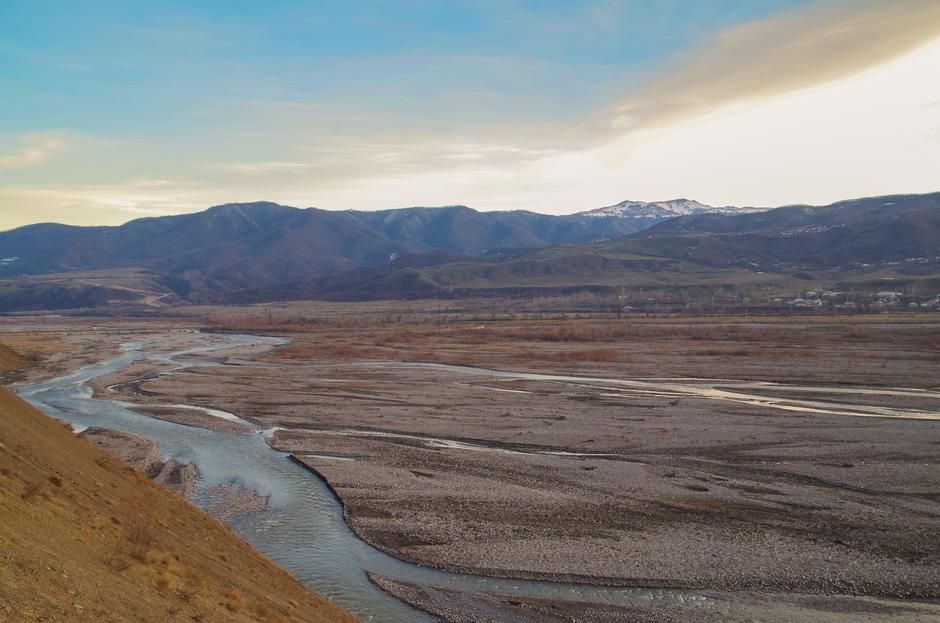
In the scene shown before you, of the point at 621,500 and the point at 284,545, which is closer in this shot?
the point at 284,545

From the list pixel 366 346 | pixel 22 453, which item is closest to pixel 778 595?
pixel 22 453

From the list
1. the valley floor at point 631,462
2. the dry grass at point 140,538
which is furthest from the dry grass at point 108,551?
the valley floor at point 631,462

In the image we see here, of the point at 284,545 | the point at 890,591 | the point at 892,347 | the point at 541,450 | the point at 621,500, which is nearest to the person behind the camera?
the point at 890,591

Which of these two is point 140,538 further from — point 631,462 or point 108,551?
point 631,462

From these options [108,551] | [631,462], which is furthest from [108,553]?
[631,462]

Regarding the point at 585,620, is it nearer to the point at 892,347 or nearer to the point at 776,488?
the point at 776,488
